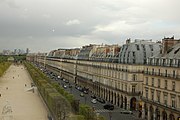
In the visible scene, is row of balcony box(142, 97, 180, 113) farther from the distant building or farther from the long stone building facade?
the distant building

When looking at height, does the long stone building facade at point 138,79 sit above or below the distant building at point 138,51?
below

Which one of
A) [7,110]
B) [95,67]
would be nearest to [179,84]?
[7,110]

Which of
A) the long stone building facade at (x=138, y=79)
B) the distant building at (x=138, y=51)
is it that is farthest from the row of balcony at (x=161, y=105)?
the distant building at (x=138, y=51)

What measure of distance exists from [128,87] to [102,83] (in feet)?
59.1

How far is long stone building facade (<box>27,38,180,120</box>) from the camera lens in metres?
50.2

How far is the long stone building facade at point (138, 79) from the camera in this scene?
165ft

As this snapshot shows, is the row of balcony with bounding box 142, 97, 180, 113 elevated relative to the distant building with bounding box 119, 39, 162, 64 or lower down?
lower down

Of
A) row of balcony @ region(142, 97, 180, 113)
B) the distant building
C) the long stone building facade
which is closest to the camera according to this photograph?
row of balcony @ region(142, 97, 180, 113)

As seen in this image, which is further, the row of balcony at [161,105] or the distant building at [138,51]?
the distant building at [138,51]

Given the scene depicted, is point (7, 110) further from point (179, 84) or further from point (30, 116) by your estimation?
point (179, 84)

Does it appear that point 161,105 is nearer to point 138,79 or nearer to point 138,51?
point 138,79

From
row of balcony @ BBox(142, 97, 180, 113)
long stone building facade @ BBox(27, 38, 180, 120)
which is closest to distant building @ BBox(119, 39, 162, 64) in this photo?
long stone building facade @ BBox(27, 38, 180, 120)

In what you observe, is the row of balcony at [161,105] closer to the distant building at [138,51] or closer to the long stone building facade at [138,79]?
the long stone building facade at [138,79]

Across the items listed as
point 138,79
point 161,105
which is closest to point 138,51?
point 138,79
